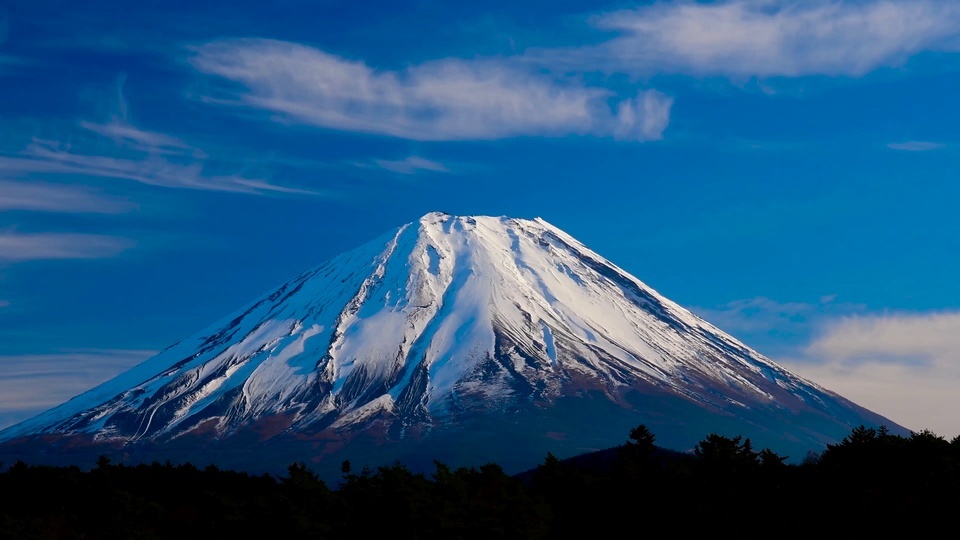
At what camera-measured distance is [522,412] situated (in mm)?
196500

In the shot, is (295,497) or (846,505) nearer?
(846,505)

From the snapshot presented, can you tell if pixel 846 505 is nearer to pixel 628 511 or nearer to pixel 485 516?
pixel 628 511

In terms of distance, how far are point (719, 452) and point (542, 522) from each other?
429 inches

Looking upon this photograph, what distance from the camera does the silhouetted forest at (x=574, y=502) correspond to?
5153 centimetres

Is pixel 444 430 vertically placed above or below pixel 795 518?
above

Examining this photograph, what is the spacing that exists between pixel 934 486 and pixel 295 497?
28.9 metres

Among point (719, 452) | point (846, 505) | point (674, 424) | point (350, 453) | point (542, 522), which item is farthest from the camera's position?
point (674, 424)

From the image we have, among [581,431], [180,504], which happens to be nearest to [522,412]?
[581,431]

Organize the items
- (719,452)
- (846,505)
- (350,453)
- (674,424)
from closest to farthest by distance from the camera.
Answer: (846,505), (719,452), (350,453), (674,424)

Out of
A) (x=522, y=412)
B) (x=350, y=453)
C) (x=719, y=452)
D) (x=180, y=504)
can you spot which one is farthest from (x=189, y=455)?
(x=719, y=452)

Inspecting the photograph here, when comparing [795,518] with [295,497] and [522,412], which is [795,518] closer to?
[295,497]

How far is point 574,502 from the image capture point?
201ft

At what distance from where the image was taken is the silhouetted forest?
169ft

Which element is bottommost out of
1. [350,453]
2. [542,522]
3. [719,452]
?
[542,522]
